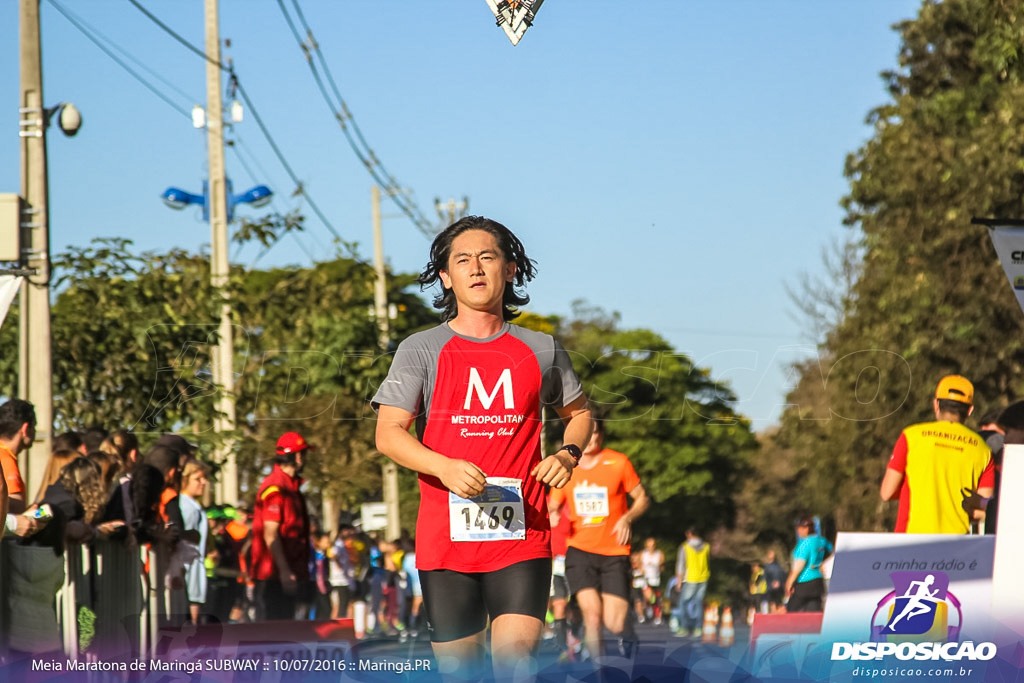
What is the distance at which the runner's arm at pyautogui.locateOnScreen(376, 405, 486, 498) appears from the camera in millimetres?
4625

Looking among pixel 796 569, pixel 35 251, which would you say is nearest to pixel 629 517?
pixel 35 251

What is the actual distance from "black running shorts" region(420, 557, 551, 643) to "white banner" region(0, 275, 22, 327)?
11.4ft

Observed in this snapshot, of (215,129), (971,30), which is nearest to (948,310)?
(971,30)

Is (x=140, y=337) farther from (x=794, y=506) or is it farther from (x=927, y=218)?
(x=794, y=506)

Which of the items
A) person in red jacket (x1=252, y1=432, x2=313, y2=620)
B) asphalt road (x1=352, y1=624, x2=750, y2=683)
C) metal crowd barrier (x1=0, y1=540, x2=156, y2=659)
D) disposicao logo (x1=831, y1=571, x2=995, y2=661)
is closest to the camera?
asphalt road (x1=352, y1=624, x2=750, y2=683)

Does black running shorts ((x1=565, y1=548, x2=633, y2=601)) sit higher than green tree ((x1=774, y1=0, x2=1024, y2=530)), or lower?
lower

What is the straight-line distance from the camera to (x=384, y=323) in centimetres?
2478

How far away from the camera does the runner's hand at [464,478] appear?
462cm

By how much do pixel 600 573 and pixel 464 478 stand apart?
6696 millimetres

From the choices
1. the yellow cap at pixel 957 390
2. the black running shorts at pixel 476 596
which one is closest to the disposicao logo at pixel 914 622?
the yellow cap at pixel 957 390

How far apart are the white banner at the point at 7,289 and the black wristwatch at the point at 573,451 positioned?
11.7 feet

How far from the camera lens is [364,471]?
2742 centimetres

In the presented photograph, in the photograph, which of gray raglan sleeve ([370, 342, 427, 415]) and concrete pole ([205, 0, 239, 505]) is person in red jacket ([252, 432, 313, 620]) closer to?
gray raglan sleeve ([370, 342, 427, 415])

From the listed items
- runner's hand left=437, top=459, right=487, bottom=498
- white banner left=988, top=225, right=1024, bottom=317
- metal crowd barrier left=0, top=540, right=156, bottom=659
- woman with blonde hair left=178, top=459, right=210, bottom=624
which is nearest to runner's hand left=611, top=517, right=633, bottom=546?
woman with blonde hair left=178, top=459, right=210, bottom=624
